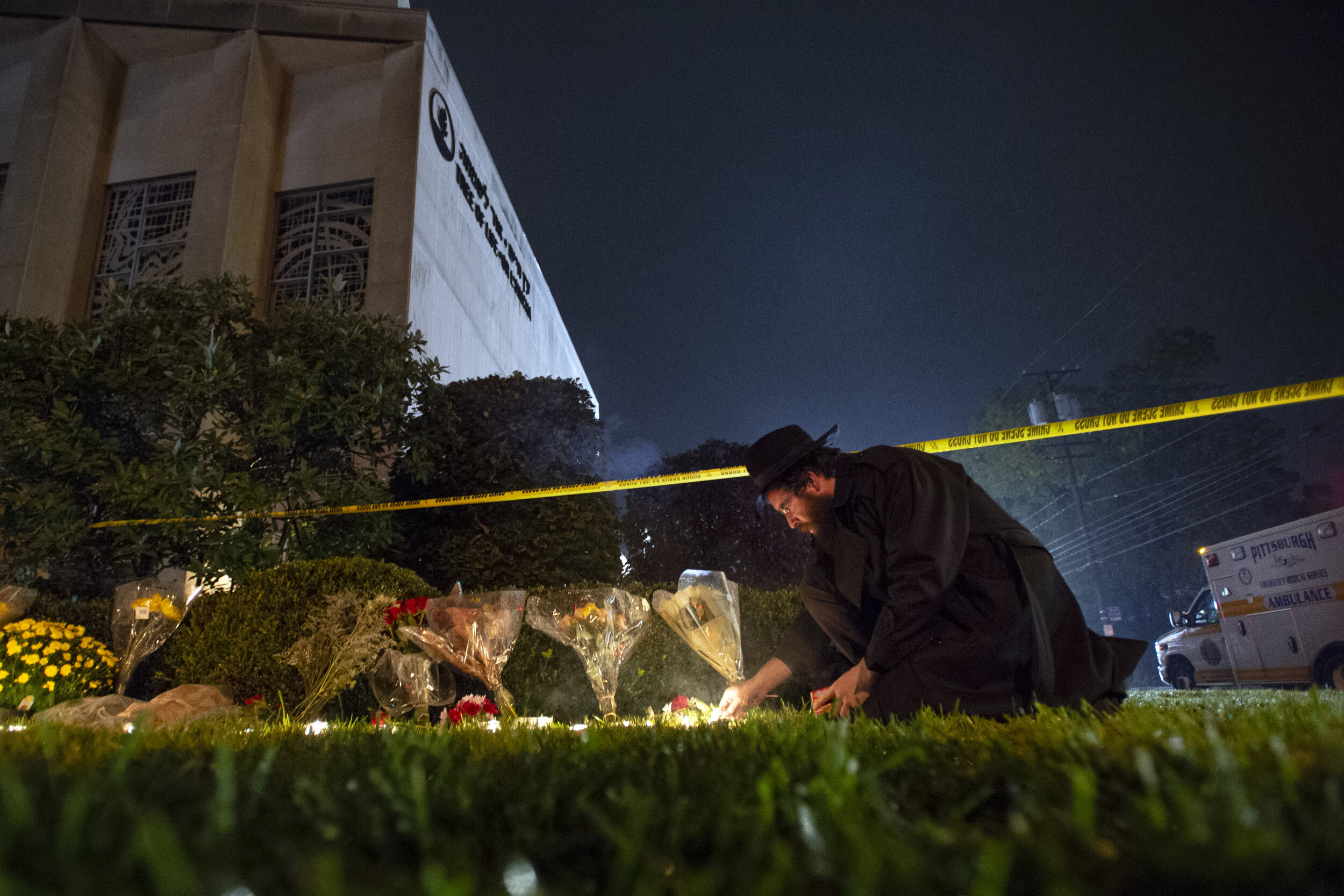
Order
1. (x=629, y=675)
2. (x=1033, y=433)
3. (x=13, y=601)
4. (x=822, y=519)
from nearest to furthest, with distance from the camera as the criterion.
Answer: (x=822, y=519)
(x=1033, y=433)
(x=629, y=675)
(x=13, y=601)

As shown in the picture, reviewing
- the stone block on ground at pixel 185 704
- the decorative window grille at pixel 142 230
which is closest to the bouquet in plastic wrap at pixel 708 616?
the stone block on ground at pixel 185 704

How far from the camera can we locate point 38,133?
14.5m

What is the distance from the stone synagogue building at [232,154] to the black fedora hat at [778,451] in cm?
1130

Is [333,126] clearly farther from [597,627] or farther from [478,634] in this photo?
[597,627]

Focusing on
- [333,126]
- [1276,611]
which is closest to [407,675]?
[1276,611]

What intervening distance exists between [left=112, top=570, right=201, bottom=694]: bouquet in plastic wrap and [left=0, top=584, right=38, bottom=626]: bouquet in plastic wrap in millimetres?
1470

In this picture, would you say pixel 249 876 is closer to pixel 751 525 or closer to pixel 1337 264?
pixel 751 525

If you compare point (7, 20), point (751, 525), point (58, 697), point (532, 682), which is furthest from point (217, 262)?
point (532, 682)

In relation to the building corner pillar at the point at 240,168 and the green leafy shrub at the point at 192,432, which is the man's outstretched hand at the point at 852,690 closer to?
the green leafy shrub at the point at 192,432

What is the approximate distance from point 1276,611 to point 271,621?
44.5 feet

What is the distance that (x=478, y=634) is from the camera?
3.93m

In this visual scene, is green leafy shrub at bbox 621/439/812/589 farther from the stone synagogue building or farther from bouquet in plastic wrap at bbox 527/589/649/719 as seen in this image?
the stone synagogue building

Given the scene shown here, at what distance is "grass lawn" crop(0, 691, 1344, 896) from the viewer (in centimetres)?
48

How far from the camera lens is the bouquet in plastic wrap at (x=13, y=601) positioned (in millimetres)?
6094
